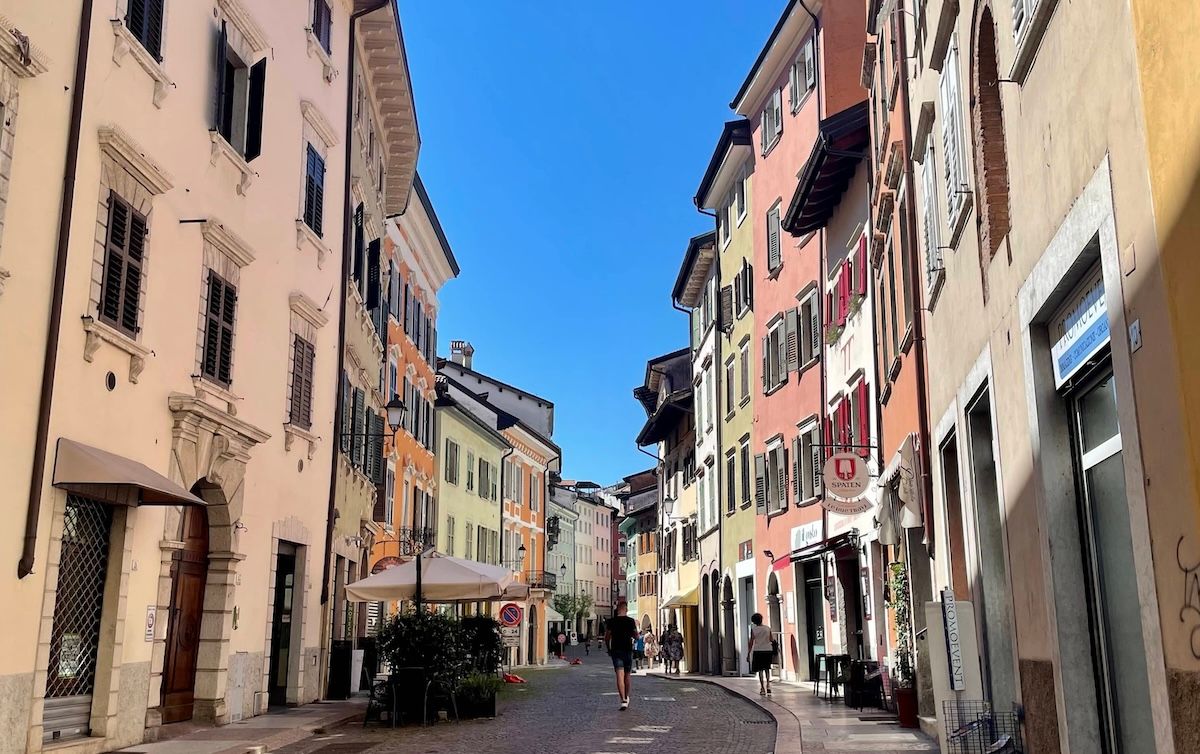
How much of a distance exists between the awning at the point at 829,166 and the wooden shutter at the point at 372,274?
8.57 metres

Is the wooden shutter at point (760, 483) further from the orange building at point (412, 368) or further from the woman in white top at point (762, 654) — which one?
the orange building at point (412, 368)

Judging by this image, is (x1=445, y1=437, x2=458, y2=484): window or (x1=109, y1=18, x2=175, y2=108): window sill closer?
(x1=109, y1=18, x2=175, y2=108): window sill

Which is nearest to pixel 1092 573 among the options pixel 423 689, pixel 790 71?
pixel 423 689

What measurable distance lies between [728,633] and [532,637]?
2563cm

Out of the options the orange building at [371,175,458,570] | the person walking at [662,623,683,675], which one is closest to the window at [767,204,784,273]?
the orange building at [371,175,458,570]

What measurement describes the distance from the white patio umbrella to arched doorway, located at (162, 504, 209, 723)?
107 inches

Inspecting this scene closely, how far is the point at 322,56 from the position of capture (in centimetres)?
1972

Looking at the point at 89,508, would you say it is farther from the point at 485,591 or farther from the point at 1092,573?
the point at 1092,573

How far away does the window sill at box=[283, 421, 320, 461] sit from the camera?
1803 cm

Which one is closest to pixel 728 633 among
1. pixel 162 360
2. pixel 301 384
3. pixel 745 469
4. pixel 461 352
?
pixel 745 469

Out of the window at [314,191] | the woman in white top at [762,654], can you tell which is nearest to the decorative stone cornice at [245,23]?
the window at [314,191]

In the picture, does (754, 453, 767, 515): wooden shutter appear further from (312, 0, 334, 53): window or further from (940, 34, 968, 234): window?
(940, 34, 968, 234): window

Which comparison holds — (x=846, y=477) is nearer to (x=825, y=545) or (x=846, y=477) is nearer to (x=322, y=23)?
(x=825, y=545)

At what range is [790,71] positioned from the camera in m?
27.6
